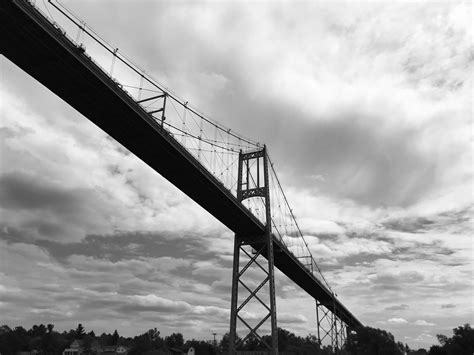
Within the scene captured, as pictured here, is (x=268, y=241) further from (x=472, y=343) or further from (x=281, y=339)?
(x=281, y=339)

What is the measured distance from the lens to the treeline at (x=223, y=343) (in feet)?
216

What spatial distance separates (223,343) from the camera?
127188mm

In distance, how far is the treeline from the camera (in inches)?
2596

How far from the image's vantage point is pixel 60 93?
22859mm

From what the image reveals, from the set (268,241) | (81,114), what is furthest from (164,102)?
(268,241)

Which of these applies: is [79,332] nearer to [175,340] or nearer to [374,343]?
[175,340]

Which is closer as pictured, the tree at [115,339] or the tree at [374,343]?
the tree at [374,343]

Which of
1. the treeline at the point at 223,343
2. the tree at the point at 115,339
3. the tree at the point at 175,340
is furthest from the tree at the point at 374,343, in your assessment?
the tree at the point at 115,339

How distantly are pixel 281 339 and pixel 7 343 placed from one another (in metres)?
78.4

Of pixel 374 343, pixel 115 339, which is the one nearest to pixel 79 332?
pixel 115 339

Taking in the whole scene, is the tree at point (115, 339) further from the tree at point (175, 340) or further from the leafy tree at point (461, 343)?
the leafy tree at point (461, 343)

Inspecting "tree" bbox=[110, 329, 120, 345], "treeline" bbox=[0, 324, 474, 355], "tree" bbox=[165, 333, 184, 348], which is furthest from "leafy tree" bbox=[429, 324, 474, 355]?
"tree" bbox=[110, 329, 120, 345]

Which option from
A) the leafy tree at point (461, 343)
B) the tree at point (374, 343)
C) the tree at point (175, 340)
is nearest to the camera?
the leafy tree at point (461, 343)

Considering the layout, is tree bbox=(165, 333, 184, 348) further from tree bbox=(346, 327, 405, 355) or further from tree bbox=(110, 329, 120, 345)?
tree bbox=(346, 327, 405, 355)
